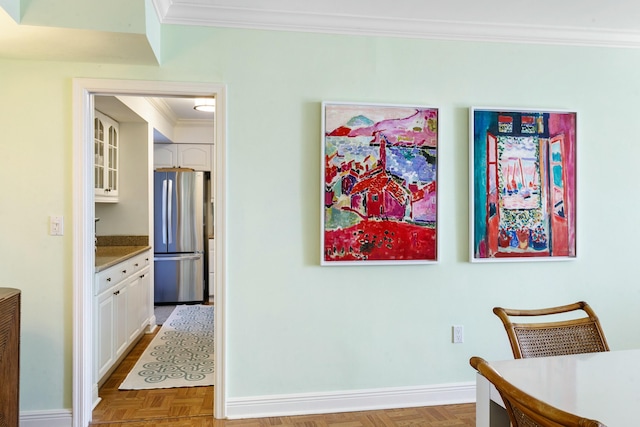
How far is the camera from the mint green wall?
2436 mm

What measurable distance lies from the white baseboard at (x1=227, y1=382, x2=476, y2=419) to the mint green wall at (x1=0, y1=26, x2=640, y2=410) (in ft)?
0.17

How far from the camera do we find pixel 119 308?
339cm

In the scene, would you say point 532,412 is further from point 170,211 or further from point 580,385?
point 170,211

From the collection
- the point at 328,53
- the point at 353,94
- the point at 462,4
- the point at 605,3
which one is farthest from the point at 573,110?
the point at 328,53

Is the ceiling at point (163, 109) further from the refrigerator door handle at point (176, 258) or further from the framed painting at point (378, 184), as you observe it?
the refrigerator door handle at point (176, 258)

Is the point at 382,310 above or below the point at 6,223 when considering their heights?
below

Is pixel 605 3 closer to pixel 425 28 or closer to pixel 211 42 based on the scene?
pixel 425 28

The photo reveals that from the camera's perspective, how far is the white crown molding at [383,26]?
8.17 ft

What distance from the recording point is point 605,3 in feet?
8.09

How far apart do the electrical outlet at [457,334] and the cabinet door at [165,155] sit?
4619mm

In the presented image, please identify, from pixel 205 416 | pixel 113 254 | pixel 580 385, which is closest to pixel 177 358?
pixel 113 254

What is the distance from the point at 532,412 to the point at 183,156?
588 centimetres

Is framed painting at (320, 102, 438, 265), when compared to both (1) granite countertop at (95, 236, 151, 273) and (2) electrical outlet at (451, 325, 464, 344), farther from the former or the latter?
(1) granite countertop at (95, 236, 151, 273)

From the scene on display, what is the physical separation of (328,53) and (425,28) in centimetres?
63
